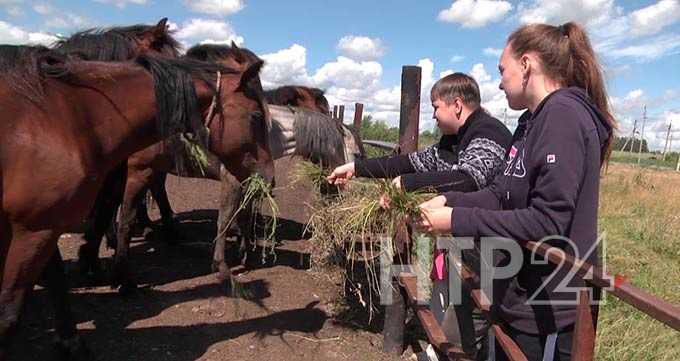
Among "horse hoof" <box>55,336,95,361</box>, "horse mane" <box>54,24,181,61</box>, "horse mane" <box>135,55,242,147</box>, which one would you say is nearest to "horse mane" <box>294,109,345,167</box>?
"horse mane" <box>54,24,181,61</box>

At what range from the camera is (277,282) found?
499 cm

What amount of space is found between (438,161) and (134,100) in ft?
6.49

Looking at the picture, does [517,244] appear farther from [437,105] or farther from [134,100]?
[134,100]

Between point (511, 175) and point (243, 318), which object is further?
point (243, 318)

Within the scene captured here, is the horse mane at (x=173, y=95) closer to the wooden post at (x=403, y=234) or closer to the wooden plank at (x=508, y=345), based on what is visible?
the wooden post at (x=403, y=234)

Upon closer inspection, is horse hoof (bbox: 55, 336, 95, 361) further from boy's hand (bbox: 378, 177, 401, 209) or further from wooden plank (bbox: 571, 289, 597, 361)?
wooden plank (bbox: 571, 289, 597, 361)

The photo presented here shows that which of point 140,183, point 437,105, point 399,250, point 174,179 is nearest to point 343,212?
point 399,250

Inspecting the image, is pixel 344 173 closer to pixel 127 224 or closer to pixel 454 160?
pixel 454 160

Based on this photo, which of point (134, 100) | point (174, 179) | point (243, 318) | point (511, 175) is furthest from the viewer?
point (174, 179)

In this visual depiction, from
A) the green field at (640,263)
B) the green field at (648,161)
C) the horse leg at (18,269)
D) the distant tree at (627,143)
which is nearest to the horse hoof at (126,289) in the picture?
the horse leg at (18,269)

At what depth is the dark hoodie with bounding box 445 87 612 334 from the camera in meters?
1.52

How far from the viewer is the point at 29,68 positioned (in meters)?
2.65

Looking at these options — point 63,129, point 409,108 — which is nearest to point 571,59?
point 409,108

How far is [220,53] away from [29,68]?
3.22 m
